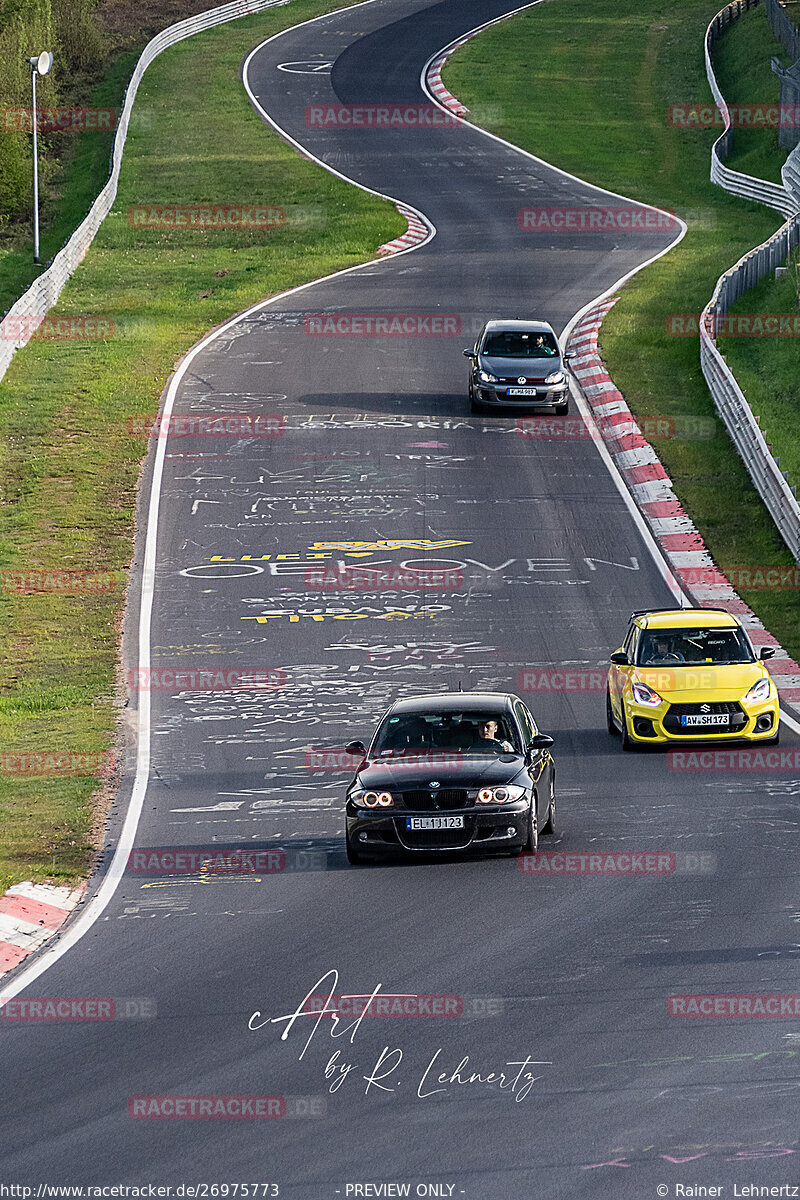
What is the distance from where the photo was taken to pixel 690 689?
64.9ft

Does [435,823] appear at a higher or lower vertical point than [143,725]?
higher

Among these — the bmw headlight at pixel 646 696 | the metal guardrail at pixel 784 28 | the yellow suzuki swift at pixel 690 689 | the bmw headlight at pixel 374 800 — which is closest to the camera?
the bmw headlight at pixel 374 800

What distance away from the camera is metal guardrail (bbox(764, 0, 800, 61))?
77.6 m

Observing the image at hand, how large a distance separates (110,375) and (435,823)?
27700 millimetres

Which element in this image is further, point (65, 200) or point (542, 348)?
point (65, 200)

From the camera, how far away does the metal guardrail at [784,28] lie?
3054 inches

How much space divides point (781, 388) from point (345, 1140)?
31349mm

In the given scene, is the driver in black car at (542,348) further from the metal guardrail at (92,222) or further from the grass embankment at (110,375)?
the metal guardrail at (92,222)

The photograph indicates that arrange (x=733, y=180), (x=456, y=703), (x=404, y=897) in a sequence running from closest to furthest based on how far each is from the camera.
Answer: (x=404, y=897) < (x=456, y=703) < (x=733, y=180)

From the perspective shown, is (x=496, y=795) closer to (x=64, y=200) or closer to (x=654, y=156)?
(x=64, y=200)

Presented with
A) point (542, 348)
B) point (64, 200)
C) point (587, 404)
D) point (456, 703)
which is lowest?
point (587, 404)

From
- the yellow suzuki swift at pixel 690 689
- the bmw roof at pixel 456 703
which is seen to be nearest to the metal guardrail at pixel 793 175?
the yellow suzuki swift at pixel 690 689

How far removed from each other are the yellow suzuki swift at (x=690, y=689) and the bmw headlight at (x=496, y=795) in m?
4.98

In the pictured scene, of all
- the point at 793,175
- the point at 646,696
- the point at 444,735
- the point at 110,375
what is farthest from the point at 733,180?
the point at 444,735
